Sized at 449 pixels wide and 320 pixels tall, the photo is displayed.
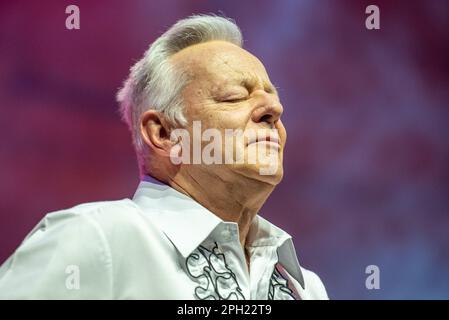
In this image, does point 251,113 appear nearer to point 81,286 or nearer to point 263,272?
point 263,272

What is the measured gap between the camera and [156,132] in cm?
177

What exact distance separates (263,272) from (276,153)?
0.29 meters

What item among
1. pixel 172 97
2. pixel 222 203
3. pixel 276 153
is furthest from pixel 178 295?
pixel 172 97

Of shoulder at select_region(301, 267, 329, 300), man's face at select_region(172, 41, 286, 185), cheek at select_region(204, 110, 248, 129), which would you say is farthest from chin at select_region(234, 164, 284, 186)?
shoulder at select_region(301, 267, 329, 300)

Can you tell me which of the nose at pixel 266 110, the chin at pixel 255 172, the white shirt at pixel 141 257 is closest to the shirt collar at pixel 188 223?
the white shirt at pixel 141 257

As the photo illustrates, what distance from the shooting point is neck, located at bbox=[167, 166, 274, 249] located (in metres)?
1.66

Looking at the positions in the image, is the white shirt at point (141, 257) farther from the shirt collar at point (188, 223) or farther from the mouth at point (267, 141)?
the mouth at point (267, 141)

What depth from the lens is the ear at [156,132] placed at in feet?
5.76

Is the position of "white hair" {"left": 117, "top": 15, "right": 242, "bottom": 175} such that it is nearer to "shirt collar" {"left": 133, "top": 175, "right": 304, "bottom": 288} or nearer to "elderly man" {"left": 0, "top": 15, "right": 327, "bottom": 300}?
"elderly man" {"left": 0, "top": 15, "right": 327, "bottom": 300}

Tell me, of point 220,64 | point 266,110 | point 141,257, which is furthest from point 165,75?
point 141,257

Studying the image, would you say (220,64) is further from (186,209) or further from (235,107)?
(186,209)

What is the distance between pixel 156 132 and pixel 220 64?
9.4 inches

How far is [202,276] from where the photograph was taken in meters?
1.51
